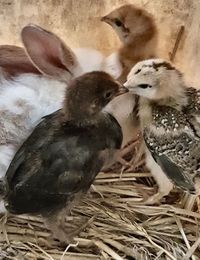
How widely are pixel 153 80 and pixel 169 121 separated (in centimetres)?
10

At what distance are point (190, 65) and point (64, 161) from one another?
20.0 inches

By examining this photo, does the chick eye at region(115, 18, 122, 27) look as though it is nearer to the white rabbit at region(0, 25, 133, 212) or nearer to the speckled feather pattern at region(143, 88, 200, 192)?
the white rabbit at region(0, 25, 133, 212)

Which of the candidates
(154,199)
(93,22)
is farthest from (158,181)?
(93,22)

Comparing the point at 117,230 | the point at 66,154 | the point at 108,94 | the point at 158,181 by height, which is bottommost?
the point at 117,230

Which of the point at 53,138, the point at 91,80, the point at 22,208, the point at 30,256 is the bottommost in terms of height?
the point at 30,256

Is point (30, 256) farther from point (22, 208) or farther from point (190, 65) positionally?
point (190, 65)

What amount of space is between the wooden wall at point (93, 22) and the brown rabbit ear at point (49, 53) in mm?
217

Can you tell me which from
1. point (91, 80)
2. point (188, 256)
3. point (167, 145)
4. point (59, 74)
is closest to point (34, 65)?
point (59, 74)

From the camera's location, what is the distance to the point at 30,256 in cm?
206

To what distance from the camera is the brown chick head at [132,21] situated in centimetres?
215

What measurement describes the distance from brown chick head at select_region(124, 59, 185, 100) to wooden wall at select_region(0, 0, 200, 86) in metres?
0.28

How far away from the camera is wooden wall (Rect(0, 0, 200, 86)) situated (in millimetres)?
2262

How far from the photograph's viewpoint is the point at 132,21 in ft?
7.06

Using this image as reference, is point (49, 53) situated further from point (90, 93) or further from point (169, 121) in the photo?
point (169, 121)
